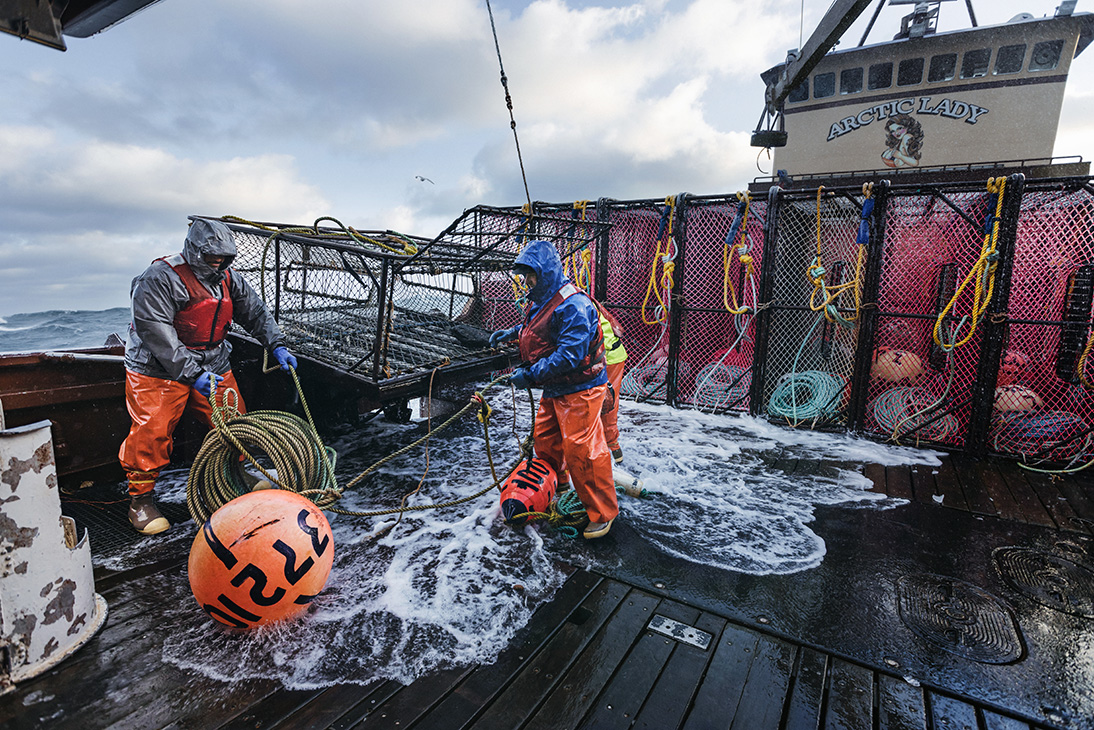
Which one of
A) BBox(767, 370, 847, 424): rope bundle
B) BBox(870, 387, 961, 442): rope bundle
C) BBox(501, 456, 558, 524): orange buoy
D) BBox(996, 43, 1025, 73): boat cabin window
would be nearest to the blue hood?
BBox(501, 456, 558, 524): orange buoy

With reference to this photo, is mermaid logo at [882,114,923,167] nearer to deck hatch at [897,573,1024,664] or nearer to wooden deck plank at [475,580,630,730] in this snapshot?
deck hatch at [897,573,1024,664]

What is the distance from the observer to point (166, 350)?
12.1 feet

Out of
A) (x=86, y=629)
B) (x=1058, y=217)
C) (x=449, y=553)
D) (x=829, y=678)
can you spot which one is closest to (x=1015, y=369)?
(x=1058, y=217)

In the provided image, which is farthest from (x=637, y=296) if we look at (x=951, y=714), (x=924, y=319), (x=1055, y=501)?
(x=951, y=714)

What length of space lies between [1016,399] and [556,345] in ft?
18.5

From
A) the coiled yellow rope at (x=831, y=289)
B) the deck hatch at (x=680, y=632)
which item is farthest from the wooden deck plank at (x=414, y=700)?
the coiled yellow rope at (x=831, y=289)

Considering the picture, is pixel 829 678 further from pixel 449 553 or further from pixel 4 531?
pixel 4 531

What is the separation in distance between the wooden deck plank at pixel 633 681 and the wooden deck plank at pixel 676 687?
29 millimetres

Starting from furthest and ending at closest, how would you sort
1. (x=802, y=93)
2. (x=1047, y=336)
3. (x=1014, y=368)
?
1. (x=802, y=93)
2. (x=1014, y=368)
3. (x=1047, y=336)

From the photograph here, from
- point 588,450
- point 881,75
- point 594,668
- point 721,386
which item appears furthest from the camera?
point 881,75

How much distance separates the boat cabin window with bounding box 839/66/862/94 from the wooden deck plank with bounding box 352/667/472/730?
67.4 ft

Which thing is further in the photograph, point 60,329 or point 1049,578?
point 60,329

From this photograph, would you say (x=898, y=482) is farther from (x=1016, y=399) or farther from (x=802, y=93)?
(x=802, y=93)

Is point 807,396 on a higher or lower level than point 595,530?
higher
